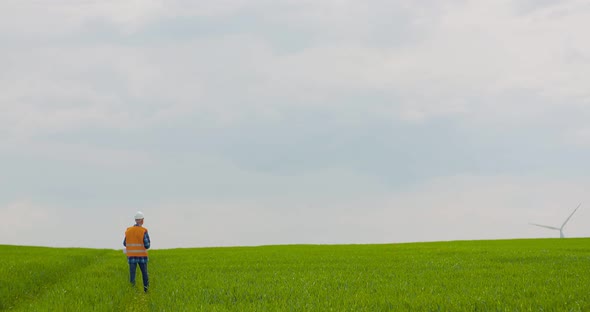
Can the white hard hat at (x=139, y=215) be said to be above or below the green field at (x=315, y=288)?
above

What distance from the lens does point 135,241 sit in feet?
60.2

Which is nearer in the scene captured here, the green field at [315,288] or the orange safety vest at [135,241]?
the green field at [315,288]

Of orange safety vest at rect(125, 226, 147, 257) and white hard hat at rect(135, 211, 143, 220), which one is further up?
white hard hat at rect(135, 211, 143, 220)

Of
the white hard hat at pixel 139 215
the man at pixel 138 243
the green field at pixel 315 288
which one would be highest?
the white hard hat at pixel 139 215

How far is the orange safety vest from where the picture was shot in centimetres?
1830

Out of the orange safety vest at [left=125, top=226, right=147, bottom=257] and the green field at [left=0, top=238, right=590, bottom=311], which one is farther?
the orange safety vest at [left=125, top=226, right=147, bottom=257]

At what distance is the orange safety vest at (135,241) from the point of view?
60.0 ft

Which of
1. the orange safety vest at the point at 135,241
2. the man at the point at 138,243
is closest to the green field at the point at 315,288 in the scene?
the man at the point at 138,243

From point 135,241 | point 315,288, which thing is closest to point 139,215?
point 135,241

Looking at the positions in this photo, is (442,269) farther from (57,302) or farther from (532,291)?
(57,302)

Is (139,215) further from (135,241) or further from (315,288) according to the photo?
(315,288)

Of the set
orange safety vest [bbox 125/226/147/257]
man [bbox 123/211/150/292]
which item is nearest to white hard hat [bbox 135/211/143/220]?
man [bbox 123/211/150/292]

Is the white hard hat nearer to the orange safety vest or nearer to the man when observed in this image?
the man

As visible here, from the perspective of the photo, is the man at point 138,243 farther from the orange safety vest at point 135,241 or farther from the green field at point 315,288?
the green field at point 315,288
